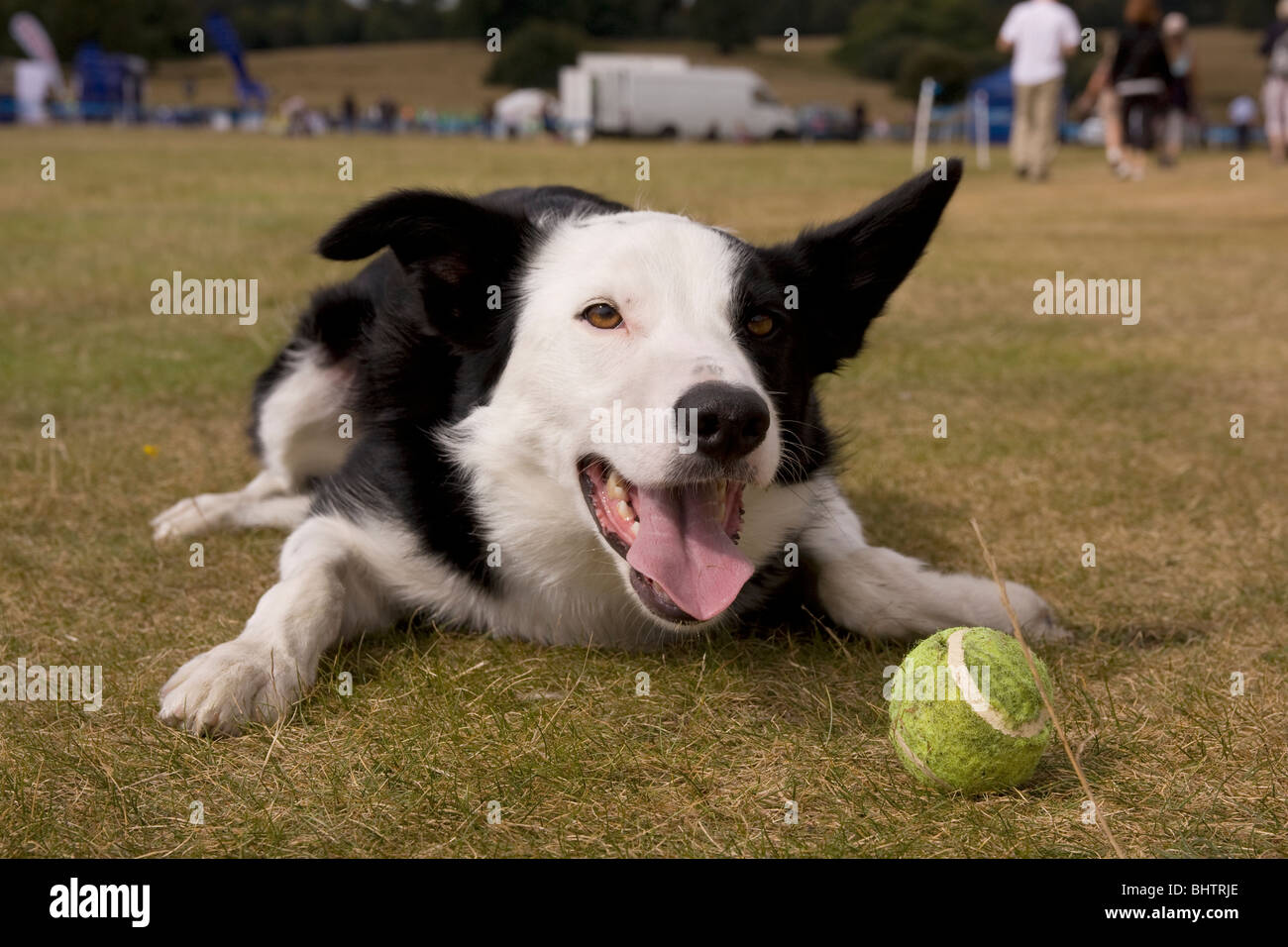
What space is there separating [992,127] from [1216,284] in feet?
117

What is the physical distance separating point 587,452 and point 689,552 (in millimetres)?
356

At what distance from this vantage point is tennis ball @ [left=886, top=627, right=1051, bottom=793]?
262cm

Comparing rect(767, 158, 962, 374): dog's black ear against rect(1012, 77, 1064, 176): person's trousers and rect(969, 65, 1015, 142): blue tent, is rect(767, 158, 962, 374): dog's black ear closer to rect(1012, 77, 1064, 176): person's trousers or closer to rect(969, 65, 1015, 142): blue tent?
rect(1012, 77, 1064, 176): person's trousers

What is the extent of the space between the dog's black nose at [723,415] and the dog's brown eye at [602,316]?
1.37ft

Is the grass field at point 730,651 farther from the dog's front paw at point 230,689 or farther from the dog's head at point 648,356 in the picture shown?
the dog's head at point 648,356

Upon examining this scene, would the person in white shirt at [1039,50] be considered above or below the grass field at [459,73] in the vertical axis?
below

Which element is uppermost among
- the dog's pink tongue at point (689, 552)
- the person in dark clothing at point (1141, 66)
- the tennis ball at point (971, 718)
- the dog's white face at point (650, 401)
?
the person in dark clothing at point (1141, 66)

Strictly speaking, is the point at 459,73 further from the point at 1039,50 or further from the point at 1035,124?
the point at 1039,50

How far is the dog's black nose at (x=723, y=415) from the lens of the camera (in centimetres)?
285

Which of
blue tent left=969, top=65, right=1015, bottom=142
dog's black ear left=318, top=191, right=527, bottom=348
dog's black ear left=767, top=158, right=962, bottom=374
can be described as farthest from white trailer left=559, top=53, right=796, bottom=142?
dog's black ear left=318, top=191, right=527, bottom=348

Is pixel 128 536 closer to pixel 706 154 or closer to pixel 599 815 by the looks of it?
pixel 599 815

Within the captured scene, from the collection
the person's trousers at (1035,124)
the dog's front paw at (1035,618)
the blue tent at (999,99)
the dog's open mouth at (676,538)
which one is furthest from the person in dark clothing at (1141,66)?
the blue tent at (999,99)

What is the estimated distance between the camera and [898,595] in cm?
364

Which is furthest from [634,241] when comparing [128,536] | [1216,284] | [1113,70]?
[1113,70]
